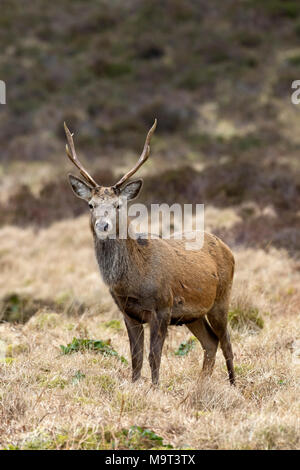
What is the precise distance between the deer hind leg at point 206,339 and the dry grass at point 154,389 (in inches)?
4.7

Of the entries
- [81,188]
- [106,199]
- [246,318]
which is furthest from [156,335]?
[246,318]

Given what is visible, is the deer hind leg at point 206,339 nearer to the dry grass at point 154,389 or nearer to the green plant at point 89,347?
the dry grass at point 154,389

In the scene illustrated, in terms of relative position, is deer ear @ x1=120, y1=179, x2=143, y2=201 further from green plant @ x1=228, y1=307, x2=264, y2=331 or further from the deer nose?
green plant @ x1=228, y1=307, x2=264, y2=331

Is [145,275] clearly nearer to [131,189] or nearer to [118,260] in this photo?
[118,260]

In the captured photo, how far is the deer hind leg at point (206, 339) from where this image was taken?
20.2ft

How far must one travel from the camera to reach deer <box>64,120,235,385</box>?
5453 mm

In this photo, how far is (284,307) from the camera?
8062mm

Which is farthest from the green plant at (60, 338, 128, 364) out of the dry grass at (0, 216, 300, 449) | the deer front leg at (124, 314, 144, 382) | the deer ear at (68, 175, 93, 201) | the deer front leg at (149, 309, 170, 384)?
the deer ear at (68, 175, 93, 201)

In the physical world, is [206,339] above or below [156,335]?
below

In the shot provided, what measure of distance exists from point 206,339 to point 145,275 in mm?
1231

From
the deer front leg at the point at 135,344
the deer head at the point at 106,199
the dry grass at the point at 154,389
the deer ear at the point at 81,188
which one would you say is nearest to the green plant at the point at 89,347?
the dry grass at the point at 154,389

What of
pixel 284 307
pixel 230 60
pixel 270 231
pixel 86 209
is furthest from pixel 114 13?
pixel 284 307

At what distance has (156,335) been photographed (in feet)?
17.8
